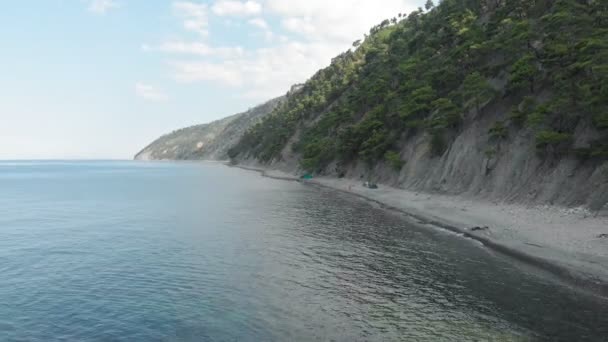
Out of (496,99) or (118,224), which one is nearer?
(118,224)

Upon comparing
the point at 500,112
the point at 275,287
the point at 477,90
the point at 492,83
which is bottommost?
the point at 275,287

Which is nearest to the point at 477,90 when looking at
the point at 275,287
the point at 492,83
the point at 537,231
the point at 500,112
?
the point at 500,112

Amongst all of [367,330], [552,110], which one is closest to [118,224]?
[367,330]

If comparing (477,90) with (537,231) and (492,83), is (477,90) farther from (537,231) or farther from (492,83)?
(537,231)

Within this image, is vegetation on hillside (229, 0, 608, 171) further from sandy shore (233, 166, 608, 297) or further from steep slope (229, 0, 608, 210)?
sandy shore (233, 166, 608, 297)

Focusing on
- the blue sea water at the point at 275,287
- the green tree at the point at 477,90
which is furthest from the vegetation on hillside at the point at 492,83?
the blue sea water at the point at 275,287

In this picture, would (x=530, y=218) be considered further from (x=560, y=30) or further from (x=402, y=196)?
(x=560, y=30)
